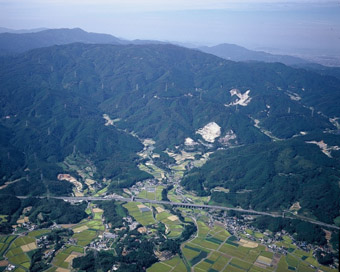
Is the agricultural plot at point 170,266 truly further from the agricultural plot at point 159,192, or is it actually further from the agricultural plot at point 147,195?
the agricultural plot at point 147,195

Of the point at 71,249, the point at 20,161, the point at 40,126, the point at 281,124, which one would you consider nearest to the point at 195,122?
the point at 281,124

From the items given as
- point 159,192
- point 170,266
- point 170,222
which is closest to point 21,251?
point 170,266

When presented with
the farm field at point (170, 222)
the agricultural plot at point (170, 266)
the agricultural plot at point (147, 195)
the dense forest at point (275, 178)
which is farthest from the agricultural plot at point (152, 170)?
the agricultural plot at point (170, 266)

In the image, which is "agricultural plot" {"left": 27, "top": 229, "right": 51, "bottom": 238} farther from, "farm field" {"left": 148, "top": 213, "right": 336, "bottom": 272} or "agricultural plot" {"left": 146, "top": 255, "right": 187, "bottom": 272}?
"farm field" {"left": 148, "top": 213, "right": 336, "bottom": 272}

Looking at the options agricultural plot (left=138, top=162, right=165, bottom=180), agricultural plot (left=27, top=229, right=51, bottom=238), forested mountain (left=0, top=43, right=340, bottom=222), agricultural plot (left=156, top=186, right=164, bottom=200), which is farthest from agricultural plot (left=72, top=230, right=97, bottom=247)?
agricultural plot (left=138, top=162, right=165, bottom=180)

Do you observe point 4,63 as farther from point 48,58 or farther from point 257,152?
point 257,152

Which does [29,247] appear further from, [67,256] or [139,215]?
[139,215]
